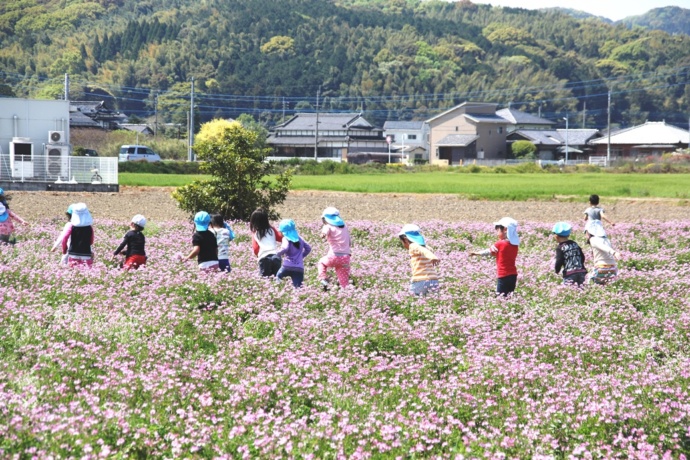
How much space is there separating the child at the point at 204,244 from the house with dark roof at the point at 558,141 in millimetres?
90097

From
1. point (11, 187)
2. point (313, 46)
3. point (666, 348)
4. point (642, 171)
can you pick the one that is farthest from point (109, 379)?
point (313, 46)

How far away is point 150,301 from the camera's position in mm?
10164

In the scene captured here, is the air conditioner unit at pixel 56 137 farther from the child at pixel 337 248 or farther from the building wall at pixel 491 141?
the building wall at pixel 491 141

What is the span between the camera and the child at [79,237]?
13.2 meters

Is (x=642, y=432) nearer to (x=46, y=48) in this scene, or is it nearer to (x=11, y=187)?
(x=11, y=187)

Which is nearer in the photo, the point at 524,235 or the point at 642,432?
the point at 642,432

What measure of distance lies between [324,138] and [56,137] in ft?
194

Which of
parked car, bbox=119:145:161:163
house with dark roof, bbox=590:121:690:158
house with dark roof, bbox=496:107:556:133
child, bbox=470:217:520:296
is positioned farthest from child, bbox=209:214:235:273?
house with dark roof, bbox=496:107:556:133

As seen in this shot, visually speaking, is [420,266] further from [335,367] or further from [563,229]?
[335,367]

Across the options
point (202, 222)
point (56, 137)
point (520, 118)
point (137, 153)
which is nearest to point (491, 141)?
point (520, 118)

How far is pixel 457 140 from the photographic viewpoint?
330ft

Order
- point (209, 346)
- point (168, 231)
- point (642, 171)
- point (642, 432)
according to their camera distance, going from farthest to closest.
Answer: point (642, 171) < point (168, 231) < point (209, 346) < point (642, 432)

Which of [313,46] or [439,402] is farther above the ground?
[313,46]

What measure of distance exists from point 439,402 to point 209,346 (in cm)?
287
